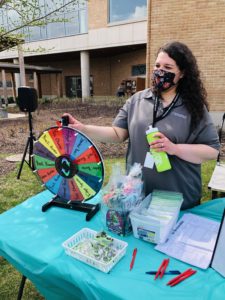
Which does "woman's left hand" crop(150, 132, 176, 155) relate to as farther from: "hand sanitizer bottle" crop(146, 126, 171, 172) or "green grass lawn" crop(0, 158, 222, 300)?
"green grass lawn" crop(0, 158, 222, 300)

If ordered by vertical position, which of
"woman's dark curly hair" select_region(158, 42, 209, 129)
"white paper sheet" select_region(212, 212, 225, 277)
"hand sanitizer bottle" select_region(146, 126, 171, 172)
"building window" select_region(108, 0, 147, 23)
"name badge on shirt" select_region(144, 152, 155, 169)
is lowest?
"white paper sheet" select_region(212, 212, 225, 277)

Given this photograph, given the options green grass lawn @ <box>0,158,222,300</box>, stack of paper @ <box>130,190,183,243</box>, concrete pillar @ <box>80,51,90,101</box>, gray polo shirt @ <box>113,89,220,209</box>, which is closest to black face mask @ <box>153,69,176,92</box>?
gray polo shirt @ <box>113,89,220,209</box>

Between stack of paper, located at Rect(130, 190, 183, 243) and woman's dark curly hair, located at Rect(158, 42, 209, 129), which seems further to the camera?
woman's dark curly hair, located at Rect(158, 42, 209, 129)

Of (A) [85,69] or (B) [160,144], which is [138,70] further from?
(B) [160,144]

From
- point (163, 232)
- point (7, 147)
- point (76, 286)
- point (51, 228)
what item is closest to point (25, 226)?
point (51, 228)

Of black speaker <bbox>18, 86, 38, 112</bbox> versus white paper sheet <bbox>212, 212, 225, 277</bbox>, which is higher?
black speaker <bbox>18, 86, 38, 112</bbox>

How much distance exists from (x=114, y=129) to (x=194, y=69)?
60cm

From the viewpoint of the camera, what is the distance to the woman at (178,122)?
4.48ft

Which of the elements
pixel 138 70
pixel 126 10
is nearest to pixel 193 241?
pixel 126 10

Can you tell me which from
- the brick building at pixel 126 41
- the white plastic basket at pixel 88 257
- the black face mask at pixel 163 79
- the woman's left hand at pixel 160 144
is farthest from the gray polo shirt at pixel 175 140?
the brick building at pixel 126 41

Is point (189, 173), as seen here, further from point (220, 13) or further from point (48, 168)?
point (220, 13)

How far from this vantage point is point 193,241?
113cm

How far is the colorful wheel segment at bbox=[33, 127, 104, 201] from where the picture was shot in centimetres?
127

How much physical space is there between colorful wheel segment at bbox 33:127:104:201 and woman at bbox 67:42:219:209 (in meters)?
0.20
